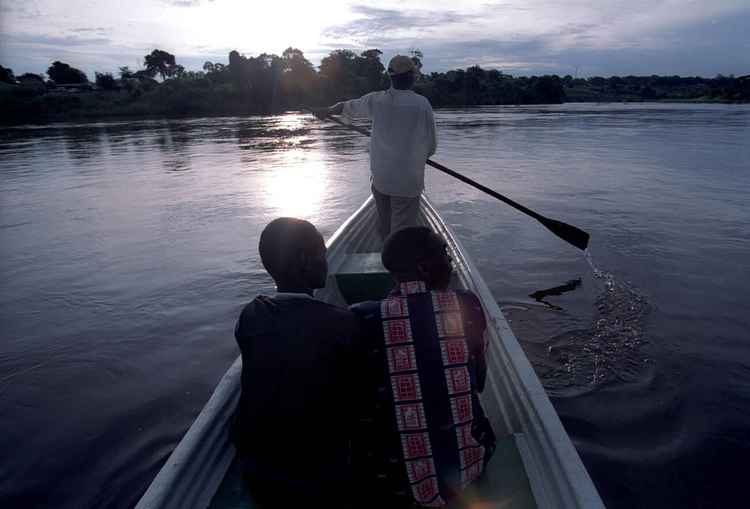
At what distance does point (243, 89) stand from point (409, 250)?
85788 millimetres

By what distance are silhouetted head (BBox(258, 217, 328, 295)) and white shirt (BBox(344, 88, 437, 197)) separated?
9.78 feet

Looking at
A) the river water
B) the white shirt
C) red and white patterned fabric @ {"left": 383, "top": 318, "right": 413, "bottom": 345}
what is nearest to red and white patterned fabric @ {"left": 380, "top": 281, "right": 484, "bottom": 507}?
red and white patterned fabric @ {"left": 383, "top": 318, "right": 413, "bottom": 345}

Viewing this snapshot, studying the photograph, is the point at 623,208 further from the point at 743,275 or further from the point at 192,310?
the point at 192,310

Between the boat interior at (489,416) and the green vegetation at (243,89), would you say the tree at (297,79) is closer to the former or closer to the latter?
the green vegetation at (243,89)

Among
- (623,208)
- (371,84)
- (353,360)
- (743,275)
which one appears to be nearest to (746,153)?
(623,208)

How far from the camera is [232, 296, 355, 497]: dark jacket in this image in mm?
1855

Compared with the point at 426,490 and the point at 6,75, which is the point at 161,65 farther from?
the point at 426,490

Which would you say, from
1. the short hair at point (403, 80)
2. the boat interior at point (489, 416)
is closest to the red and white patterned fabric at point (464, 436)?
the boat interior at point (489, 416)

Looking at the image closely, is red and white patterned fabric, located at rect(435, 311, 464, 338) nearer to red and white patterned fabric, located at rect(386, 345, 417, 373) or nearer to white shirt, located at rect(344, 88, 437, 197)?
red and white patterned fabric, located at rect(386, 345, 417, 373)

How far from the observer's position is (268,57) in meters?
93.9

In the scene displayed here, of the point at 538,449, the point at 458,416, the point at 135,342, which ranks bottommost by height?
the point at 135,342

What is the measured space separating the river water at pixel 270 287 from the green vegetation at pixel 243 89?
46.3 meters

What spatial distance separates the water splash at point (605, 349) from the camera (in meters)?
4.72

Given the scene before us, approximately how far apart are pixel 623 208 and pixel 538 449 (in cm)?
1079
